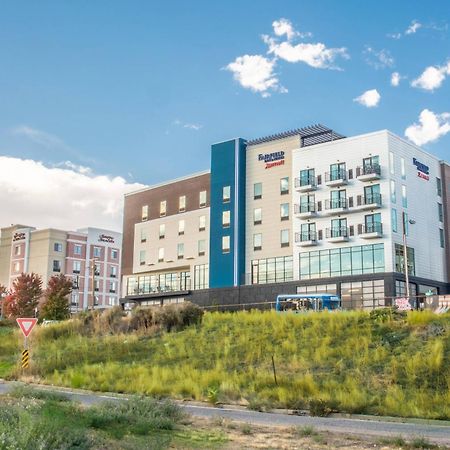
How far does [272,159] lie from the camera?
70000 mm

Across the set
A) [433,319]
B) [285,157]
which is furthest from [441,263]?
[433,319]

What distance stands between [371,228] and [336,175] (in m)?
6.78

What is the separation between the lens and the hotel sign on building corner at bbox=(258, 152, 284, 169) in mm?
69312

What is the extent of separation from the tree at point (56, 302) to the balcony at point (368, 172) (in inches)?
1558

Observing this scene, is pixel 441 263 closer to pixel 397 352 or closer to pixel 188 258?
pixel 188 258

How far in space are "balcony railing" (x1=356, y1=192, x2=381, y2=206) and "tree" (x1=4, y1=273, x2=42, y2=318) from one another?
46.0 metres

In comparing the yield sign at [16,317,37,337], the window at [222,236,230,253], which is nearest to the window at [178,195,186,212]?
the window at [222,236,230,253]

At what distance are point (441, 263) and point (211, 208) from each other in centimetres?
2522

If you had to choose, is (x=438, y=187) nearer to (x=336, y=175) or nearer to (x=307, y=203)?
(x=336, y=175)

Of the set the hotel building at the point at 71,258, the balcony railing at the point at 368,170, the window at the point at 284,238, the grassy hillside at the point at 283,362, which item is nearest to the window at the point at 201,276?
the window at the point at 284,238

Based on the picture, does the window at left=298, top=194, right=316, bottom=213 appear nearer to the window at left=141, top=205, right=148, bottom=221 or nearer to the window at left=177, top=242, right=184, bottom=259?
the window at left=177, top=242, right=184, bottom=259

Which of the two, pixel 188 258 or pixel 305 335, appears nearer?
pixel 305 335

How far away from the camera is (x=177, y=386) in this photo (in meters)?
20.7

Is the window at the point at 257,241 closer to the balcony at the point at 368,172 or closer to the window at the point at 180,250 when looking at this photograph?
the window at the point at 180,250
